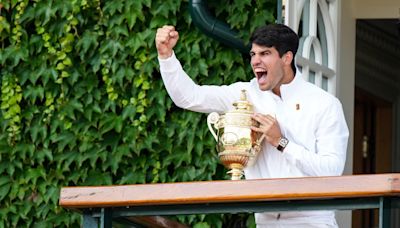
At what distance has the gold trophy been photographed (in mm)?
5199

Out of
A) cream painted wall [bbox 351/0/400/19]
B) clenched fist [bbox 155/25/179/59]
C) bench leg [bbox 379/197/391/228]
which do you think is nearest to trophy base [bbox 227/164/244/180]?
clenched fist [bbox 155/25/179/59]

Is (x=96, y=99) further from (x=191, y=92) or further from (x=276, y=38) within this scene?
(x=276, y=38)

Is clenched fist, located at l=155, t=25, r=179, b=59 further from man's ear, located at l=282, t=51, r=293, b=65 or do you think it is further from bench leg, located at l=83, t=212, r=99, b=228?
bench leg, located at l=83, t=212, r=99, b=228

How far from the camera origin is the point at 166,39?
5.30 meters

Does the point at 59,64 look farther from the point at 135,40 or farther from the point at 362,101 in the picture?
the point at 362,101

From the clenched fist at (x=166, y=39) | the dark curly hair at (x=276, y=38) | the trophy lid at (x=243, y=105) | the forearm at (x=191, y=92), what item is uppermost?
the dark curly hair at (x=276, y=38)

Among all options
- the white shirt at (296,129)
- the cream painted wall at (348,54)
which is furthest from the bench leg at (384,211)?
the cream painted wall at (348,54)

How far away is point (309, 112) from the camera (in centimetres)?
537

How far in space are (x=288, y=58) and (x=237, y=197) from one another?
1254 millimetres

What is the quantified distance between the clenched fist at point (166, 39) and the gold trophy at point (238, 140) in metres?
0.33

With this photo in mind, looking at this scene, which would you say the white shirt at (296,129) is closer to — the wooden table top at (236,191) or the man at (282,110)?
the man at (282,110)

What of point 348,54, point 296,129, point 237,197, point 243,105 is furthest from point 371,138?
point 237,197

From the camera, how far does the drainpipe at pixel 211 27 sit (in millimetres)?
7078

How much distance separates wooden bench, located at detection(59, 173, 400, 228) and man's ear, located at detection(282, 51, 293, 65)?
1124 millimetres
